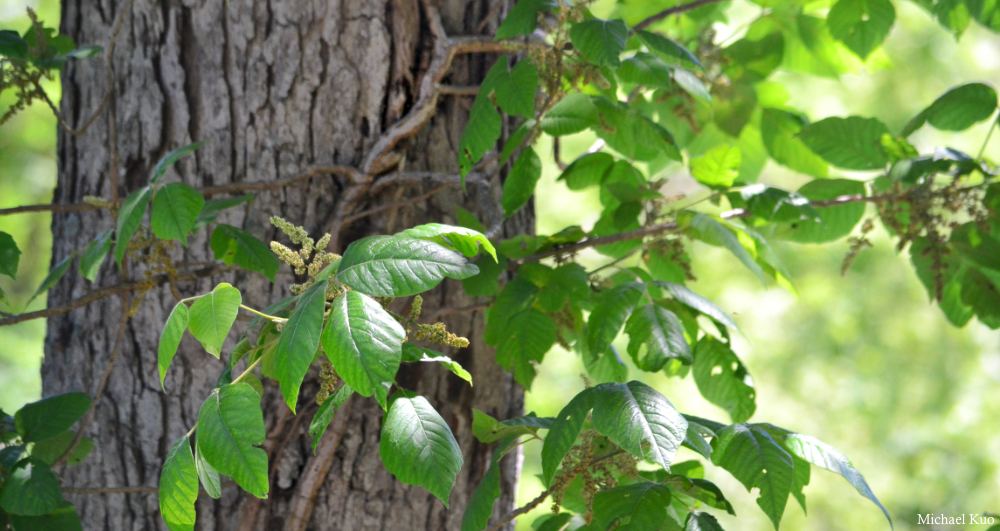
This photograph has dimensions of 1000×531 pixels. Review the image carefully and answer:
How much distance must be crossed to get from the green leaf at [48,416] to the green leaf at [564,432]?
749mm

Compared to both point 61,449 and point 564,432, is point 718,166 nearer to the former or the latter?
point 564,432

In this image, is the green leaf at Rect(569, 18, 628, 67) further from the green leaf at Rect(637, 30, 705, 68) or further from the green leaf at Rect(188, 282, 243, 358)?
the green leaf at Rect(188, 282, 243, 358)

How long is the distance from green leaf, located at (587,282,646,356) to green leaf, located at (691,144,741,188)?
326mm

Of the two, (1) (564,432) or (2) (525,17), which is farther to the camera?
(2) (525,17)

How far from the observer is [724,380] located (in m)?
1.17

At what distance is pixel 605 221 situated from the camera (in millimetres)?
1313

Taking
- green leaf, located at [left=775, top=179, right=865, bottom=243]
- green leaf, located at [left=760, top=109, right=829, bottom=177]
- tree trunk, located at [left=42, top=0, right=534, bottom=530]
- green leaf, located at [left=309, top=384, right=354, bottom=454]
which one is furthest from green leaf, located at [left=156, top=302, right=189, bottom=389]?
green leaf, located at [left=760, top=109, right=829, bottom=177]

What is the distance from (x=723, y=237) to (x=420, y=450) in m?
0.58

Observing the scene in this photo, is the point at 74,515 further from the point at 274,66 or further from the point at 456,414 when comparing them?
the point at 274,66

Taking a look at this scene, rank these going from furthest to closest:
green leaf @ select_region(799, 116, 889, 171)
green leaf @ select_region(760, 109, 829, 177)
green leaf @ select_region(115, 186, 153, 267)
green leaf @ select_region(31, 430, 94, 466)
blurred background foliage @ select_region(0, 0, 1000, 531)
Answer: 1. blurred background foliage @ select_region(0, 0, 1000, 531)
2. green leaf @ select_region(760, 109, 829, 177)
3. green leaf @ select_region(799, 116, 889, 171)
4. green leaf @ select_region(31, 430, 94, 466)
5. green leaf @ select_region(115, 186, 153, 267)

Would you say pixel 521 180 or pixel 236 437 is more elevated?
pixel 521 180

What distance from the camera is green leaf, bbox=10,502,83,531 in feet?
3.20

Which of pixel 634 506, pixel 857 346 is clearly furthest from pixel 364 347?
pixel 857 346

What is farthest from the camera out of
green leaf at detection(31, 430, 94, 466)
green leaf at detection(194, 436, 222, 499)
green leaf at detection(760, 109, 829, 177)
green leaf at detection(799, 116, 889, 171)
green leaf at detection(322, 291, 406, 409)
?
green leaf at detection(760, 109, 829, 177)
